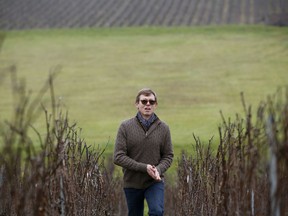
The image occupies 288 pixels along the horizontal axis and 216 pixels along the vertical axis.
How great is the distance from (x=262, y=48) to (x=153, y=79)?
28.2ft

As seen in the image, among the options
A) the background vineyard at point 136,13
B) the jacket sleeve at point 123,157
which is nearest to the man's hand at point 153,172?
the jacket sleeve at point 123,157

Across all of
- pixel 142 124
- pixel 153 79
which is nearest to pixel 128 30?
pixel 153 79

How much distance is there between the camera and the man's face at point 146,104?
756 centimetres

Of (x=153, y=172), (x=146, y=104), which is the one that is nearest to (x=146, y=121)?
(x=146, y=104)

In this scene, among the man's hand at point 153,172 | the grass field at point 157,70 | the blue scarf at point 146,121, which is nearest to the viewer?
the man's hand at point 153,172

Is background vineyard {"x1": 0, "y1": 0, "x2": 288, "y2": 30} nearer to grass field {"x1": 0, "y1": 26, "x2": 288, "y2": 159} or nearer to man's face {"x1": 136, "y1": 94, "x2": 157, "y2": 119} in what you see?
grass field {"x1": 0, "y1": 26, "x2": 288, "y2": 159}

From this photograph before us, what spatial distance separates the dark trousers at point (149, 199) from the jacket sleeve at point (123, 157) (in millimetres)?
264

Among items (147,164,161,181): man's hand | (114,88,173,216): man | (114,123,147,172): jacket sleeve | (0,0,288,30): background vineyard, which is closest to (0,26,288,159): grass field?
(0,0,288,30): background vineyard

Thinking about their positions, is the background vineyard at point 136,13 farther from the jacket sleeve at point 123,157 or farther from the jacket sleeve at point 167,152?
the jacket sleeve at point 123,157

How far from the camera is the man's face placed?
7.56 meters

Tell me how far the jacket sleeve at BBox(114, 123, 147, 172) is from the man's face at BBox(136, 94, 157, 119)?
251 millimetres

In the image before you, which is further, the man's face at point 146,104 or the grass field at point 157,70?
the grass field at point 157,70

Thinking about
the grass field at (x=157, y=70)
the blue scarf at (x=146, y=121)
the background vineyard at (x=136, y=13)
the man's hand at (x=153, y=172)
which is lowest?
the man's hand at (x=153, y=172)

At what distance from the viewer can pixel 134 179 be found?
7750 millimetres
